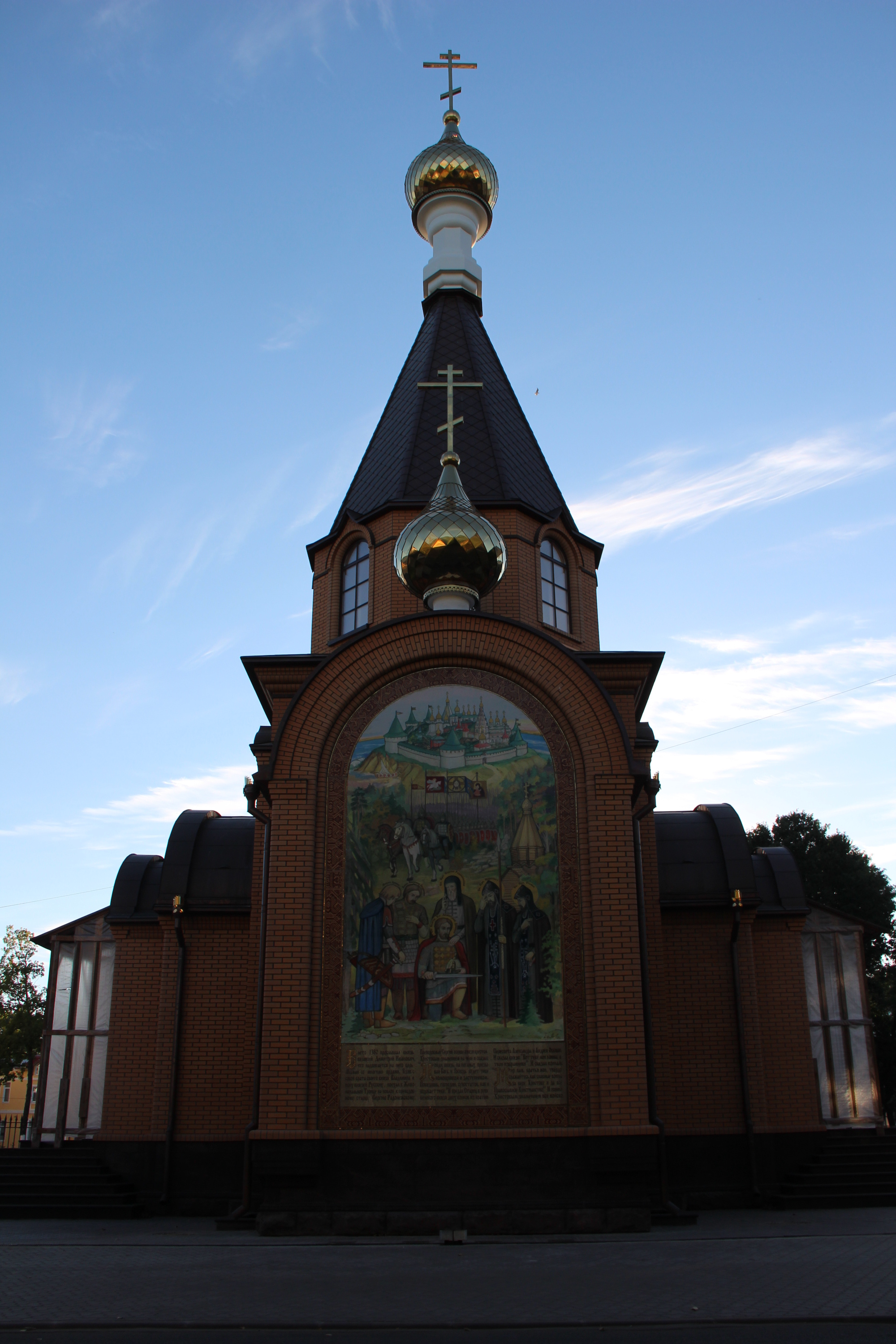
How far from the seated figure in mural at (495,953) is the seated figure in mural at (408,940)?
46 cm

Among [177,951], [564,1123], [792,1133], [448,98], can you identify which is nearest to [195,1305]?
[564,1123]

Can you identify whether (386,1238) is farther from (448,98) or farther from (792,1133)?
(448,98)

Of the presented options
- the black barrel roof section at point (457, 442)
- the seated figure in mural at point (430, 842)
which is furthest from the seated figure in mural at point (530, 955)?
the black barrel roof section at point (457, 442)

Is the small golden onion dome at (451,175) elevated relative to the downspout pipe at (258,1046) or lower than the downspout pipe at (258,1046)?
elevated

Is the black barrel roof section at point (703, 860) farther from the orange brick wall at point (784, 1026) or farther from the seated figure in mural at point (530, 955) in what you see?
the seated figure in mural at point (530, 955)

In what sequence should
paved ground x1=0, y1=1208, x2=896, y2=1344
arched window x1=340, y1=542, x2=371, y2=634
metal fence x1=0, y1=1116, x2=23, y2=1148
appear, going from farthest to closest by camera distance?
1. metal fence x1=0, y1=1116, x2=23, y2=1148
2. arched window x1=340, y1=542, x2=371, y2=634
3. paved ground x1=0, y1=1208, x2=896, y2=1344

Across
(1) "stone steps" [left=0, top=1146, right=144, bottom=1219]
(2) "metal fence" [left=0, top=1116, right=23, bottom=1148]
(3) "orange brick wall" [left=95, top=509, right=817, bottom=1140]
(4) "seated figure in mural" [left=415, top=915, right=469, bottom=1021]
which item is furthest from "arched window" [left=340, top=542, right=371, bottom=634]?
(2) "metal fence" [left=0, top=1116, right=23, bottom=1148]

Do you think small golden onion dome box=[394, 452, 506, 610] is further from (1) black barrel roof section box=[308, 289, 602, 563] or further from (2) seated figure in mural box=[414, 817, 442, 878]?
(2) seated figure in mural box=[414, 817, 442, 878]

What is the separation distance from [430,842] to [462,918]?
68 cm

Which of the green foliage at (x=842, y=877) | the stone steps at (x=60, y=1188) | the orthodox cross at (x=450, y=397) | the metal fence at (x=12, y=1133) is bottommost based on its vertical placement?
the metal fence at (x=12, y=1133)

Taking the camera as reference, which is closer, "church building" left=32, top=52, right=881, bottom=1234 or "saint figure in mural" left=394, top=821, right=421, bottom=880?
"church building" left=32, top=52, right=881, bottom=1234

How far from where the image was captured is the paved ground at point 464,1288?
4.65m

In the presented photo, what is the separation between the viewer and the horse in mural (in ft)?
28.3

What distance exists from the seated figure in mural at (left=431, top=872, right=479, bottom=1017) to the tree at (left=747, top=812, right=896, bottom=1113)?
55.1 feet
